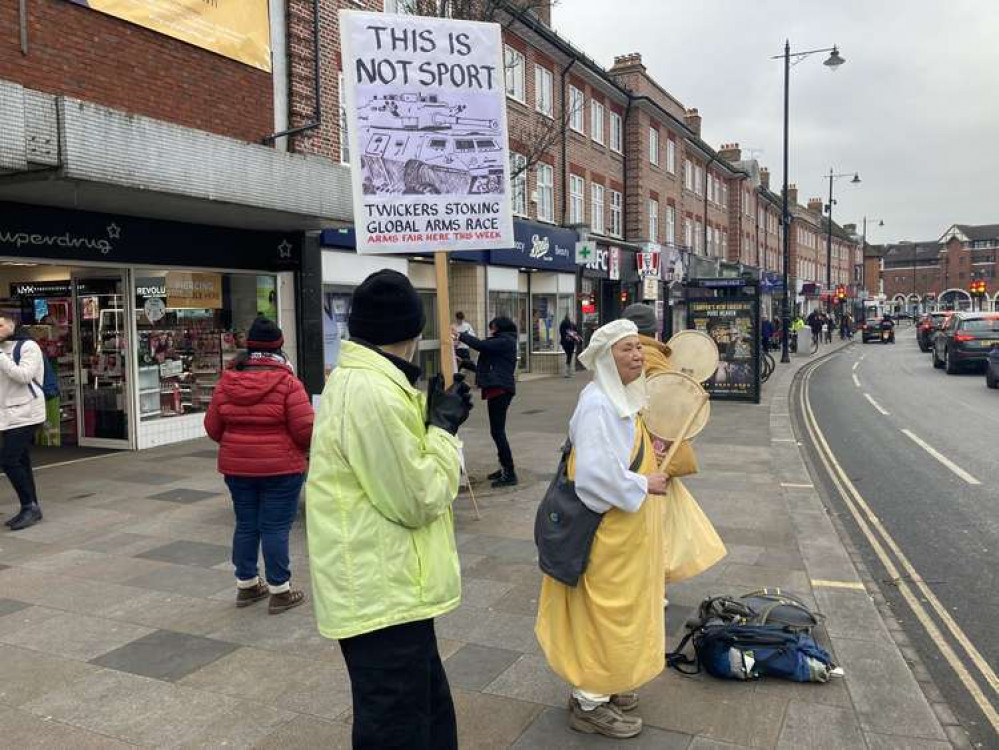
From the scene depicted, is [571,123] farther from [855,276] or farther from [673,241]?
[855,276]

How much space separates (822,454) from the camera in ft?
35.8

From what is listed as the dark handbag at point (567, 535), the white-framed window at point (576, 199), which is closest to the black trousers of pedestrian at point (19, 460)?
the dark handbag at point (567, 535)

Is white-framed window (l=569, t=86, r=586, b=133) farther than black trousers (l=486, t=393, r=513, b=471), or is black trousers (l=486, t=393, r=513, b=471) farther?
white-framed window (l=569, t=86, r=586, b=133)

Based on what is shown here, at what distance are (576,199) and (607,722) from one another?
23055mm

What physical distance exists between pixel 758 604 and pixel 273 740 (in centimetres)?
265

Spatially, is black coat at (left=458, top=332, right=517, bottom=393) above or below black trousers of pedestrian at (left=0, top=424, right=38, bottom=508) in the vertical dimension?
above

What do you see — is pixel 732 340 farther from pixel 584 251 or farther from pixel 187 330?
pixel 187 330

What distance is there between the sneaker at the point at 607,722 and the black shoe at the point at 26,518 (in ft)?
18.9

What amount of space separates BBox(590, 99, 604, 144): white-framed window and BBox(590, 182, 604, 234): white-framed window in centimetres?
168

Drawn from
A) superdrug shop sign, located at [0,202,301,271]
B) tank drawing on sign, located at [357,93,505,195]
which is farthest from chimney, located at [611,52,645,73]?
tank drawing on sign, located at [357,93,505,195]

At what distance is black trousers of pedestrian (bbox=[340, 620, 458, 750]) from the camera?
233cm

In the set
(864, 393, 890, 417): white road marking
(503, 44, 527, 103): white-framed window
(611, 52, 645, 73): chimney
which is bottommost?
(864, 393, 890, 417): white road marking

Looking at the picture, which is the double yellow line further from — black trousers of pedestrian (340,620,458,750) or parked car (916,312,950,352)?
parked car (916,312,950,352)

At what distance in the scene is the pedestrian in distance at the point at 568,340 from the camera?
75.4ft
